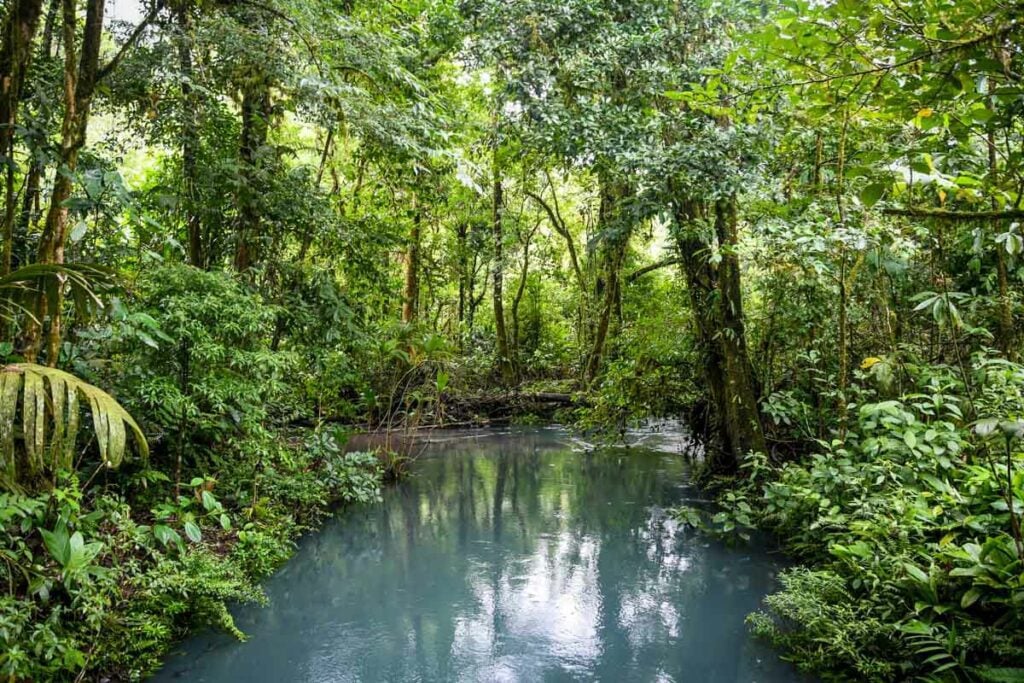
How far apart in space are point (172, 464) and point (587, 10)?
17.2 ft

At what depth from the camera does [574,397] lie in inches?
326

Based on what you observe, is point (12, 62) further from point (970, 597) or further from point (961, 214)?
point (970, 597)

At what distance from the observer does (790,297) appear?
227 inches

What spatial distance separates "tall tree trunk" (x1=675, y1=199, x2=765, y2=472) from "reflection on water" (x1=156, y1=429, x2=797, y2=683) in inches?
42.2

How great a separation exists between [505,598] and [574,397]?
4.09 m

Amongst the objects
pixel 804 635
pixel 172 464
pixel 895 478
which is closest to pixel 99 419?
pixel 172 464

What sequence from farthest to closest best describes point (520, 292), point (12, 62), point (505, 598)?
point (520, 292) → point (505, 598) → point (12, 62)

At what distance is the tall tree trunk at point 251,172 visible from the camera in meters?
5.63

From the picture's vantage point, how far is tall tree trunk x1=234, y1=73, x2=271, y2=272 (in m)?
5.63

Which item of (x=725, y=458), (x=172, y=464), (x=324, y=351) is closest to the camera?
(x=172, y=464)

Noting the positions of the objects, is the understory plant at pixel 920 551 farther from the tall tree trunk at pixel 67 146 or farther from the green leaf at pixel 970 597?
the tall tree trunk at pixel 67 146

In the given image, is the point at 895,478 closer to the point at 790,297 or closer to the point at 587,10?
the point at 790,297

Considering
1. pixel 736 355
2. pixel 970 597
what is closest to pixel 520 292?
pixel 736 355

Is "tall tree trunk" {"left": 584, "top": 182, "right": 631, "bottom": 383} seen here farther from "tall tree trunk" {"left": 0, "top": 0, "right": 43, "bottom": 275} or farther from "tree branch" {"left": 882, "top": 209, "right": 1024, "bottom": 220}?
"tree branch" {"left": 882, "top": 209, "right": 1024, "bottom": 220}
